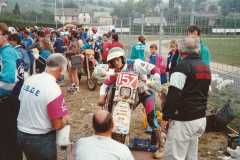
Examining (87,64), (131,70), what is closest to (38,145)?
(131,70)

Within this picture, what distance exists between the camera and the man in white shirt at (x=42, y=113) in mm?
3990

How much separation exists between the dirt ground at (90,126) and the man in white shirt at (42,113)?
2545 mm

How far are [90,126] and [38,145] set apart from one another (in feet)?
15.2

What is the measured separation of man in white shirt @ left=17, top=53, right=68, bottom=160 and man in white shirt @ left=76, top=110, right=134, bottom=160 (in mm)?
640

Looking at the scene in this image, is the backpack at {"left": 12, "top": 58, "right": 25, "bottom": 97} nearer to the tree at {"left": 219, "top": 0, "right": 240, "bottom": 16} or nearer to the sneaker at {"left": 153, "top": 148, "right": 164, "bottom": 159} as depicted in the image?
the sneaker at {"left": 153, "top": 148, "right": 164, "bottom": 159}

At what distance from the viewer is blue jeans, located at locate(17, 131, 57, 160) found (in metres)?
4.10

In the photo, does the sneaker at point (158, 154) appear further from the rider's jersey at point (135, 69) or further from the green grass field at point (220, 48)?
the green grass field at point (220, 48)

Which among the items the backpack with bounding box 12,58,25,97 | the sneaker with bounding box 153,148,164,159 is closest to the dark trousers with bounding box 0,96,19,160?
the backpack with bounding box 12,58,25,97

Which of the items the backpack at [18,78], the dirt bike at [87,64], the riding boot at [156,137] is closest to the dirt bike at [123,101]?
the riding boot at [156,137]

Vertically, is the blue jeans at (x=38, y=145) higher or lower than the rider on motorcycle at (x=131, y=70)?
lower

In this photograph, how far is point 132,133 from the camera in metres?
8.14

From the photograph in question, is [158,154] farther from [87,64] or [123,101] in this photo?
[87,64]

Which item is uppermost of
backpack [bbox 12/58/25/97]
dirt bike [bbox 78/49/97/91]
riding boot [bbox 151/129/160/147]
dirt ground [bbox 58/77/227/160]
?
backpack [bbox 12/58/25/97]

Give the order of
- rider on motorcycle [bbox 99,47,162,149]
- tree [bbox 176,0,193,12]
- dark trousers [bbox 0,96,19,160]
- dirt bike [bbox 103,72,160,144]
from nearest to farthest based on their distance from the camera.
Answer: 1. dark trousers [bbox 0,96,19,160]
2. dirt bike [bbox 103,72,160,144]
3. rider on motorcycle [bbox 99,47,162,149]
4. tree [bbox 176,0,193,12]
